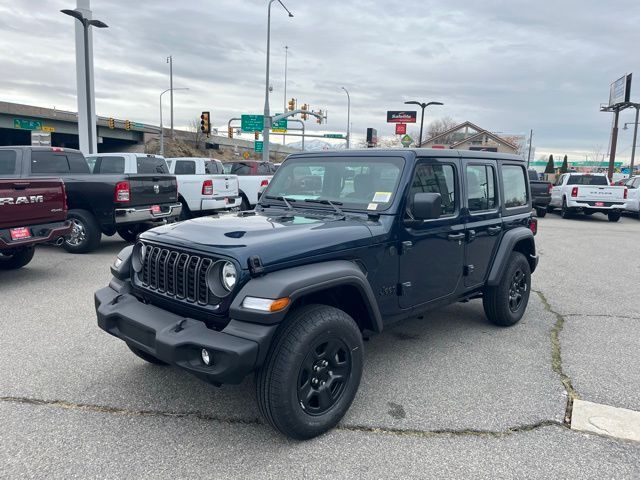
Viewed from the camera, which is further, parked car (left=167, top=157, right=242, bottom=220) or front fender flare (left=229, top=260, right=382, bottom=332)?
parked car (left=167, top=157, right=242, bottom=220)

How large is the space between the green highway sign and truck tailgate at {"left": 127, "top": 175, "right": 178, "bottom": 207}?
42735mm

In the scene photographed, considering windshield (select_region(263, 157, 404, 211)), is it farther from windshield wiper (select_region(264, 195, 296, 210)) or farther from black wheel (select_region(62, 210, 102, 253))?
black wheel (select_region(62, 210, 102, 253))

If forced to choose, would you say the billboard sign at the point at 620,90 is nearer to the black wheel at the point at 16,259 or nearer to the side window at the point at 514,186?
the side window at the point at 514,186

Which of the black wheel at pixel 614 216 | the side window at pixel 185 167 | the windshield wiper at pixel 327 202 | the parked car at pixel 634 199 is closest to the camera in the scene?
the windshield wiper at pixel 327 202

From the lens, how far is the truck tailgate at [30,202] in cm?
631

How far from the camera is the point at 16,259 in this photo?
25.0 feet

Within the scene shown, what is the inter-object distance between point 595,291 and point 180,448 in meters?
6.41

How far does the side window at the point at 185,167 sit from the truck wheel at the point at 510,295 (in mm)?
10277

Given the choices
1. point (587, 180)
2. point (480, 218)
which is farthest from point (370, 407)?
point (587, 180)

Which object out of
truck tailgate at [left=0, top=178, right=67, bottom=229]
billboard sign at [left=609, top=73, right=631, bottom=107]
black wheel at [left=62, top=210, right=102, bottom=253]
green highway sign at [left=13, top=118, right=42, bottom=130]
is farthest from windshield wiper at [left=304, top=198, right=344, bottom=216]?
green highway sign at [left=13, top=118, right=42, bottom=130]

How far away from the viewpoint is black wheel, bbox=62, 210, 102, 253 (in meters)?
8.78

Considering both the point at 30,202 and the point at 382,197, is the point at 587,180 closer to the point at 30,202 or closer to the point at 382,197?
the point at 382,197

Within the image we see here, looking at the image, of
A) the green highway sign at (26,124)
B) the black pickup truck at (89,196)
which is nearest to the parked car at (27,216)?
the black pickup truck at (89,196)

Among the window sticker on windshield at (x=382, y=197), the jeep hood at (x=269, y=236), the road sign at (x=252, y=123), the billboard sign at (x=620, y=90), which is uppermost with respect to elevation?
the billboard sign at (x=620, y=90)
